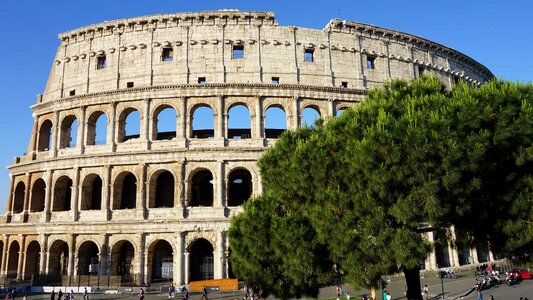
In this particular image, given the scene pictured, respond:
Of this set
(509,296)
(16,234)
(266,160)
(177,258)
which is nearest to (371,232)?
(266,160)

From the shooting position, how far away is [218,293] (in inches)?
842

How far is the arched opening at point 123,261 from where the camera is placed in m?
23.6

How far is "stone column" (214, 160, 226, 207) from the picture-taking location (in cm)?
2312

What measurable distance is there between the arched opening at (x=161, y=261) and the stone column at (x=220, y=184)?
460cm

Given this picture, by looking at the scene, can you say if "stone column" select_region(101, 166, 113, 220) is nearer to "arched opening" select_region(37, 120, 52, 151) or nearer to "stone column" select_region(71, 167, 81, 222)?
"stone column" select_region(71, 167, 81, 222)

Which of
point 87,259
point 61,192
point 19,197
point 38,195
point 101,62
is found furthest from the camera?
point 19,197

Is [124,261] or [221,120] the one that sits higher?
[221,120]

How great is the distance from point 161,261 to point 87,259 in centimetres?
481

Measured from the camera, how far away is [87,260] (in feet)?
82.6

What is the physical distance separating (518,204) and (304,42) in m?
18.9

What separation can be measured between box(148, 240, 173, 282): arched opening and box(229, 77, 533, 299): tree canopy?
47.0ft

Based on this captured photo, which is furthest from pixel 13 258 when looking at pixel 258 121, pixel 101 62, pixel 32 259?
pixel 258 121

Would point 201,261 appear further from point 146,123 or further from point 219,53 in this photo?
point 219,53

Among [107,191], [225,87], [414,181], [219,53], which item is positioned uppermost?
[219,53]
